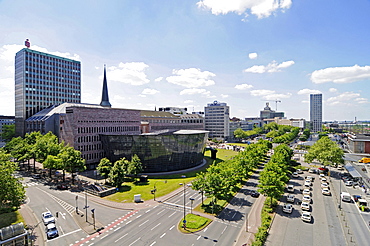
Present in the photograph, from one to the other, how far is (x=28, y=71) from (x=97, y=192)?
119 m

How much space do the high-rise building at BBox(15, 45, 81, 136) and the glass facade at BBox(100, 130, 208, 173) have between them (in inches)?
3253

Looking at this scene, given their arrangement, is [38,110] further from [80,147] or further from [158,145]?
[158,145]

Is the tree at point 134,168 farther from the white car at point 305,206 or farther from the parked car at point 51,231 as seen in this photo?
the white car at point 305,206

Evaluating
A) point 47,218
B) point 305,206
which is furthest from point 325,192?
point 47,218

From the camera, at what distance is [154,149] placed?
80625 mm

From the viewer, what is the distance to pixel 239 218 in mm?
44719

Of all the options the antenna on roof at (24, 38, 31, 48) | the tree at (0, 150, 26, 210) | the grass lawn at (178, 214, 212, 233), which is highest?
the antenna on roof at (24, 38, 31, 48)

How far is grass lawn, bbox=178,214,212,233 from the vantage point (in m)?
40.0

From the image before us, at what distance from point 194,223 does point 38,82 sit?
14774 cm

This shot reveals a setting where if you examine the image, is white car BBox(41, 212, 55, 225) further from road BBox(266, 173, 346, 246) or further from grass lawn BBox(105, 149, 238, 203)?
road BBox(266, 173, 346, 246)

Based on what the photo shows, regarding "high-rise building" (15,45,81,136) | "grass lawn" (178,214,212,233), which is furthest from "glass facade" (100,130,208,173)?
"high-rise building" (15,45,81,136)

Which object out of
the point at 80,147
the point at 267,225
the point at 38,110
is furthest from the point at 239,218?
the point at 38,110

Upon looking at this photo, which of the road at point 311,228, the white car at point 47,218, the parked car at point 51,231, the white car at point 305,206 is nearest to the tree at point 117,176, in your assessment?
the white car at point 47,218

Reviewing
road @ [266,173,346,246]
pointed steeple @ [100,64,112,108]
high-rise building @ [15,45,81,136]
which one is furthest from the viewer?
high-rise building @ [15,45,81,136]
